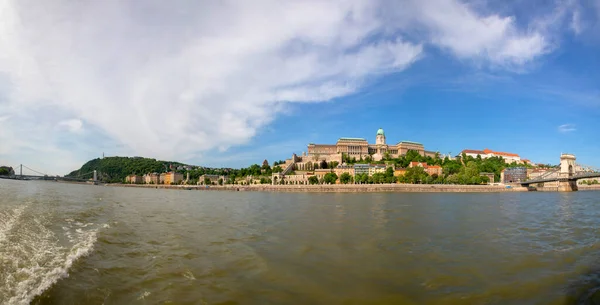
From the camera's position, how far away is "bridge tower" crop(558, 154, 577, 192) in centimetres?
7881

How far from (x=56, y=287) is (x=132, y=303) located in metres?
1.61

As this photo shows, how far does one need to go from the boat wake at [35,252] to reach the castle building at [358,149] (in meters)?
123

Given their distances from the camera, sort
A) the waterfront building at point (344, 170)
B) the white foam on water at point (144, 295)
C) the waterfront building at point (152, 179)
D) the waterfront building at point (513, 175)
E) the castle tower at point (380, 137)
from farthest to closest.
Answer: the waterfront building at point (152, 179), the castle tower at point (380, 137), the waterfront building at point (344, 170), the waterfront building at point (513, 175), the white foam on water at point (144, 295)

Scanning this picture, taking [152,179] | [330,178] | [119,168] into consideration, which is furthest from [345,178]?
[119,168]

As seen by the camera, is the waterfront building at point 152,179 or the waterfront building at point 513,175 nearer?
the waterfront building at point 513,175

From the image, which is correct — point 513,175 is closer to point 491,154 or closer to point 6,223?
point 491,154

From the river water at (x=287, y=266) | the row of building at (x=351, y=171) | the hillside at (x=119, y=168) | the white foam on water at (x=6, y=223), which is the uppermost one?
the hillside at (x=119, y=168)

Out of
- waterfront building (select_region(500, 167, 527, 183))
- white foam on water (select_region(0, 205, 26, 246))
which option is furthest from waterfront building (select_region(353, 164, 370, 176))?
white foam on water (select_region(0, 205, 26, 246))

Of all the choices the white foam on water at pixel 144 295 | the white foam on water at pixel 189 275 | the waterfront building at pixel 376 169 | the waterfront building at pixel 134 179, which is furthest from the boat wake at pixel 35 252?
the waterfront building at pixel 134 179

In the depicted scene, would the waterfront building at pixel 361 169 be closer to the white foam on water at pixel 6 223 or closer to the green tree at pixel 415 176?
the green tree at pixel 415 176

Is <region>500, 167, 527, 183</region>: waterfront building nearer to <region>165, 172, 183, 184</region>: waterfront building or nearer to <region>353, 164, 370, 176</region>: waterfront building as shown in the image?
<region>353, 164, 370, 176</region>: waterfront building

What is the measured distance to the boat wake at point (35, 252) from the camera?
16.5 feet

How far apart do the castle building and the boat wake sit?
12314 centimetres

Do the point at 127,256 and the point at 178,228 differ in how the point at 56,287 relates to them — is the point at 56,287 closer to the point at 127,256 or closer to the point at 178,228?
the point at 127,256
